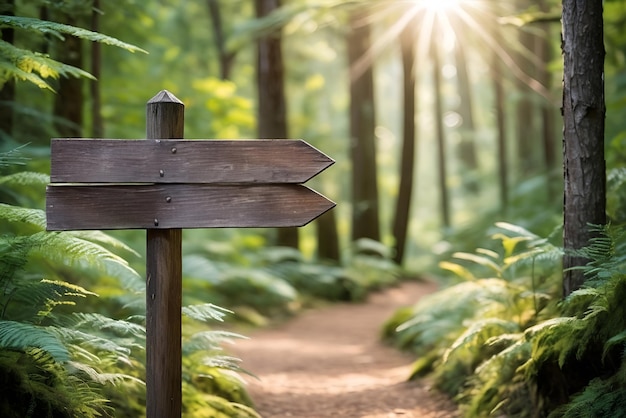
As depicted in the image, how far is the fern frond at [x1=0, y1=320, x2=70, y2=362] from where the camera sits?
3.49 m

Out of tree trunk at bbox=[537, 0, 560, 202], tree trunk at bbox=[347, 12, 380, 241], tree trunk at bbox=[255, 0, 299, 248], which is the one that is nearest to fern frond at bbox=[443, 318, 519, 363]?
tree trunk at bbox=[255, 0, 299, 248]

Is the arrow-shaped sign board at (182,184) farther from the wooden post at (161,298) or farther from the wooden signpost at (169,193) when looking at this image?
the wooden post at (161,298)

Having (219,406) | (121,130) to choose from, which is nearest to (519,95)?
(121,130)

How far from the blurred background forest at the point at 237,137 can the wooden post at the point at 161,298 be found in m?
0.26

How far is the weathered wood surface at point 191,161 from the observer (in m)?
3.99

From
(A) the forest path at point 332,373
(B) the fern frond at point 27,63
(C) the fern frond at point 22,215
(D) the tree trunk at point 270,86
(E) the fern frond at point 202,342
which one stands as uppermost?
(D) the tree trunk at point 270,86

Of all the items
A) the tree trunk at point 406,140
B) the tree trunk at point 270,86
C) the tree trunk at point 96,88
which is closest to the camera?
the tree trunk at point 96,88

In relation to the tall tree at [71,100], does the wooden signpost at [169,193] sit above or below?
below

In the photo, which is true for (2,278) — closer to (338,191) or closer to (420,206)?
(338,191)

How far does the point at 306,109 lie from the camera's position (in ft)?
69.0

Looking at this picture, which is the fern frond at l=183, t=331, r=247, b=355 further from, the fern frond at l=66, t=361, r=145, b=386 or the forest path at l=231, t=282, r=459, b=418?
the fern frond at l=66, t=361, r=145, b=386

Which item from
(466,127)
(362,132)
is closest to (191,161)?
(362,132)

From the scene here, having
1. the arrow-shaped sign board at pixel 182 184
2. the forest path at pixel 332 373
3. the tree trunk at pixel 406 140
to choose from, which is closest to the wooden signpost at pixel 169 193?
the arrow-shaped sign board at pixel 182 184

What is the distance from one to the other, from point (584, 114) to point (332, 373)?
4.28m
